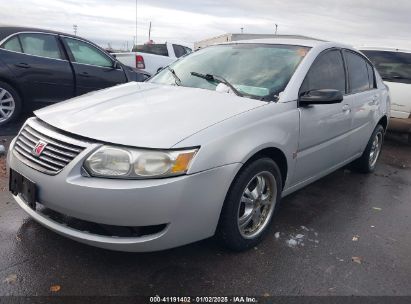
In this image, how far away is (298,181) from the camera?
3.60 meters

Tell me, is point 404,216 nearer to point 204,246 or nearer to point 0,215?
point 204,246

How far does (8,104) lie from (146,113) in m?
4.19

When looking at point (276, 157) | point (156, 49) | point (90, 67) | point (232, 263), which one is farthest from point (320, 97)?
point (156, 49)

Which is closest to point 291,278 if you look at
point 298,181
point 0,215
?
point 298,181

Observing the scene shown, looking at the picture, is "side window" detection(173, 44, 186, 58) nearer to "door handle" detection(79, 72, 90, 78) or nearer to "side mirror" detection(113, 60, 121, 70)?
"side mirror" detection(113, 60, 121, 70)

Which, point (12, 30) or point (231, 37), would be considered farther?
point (231, 37)

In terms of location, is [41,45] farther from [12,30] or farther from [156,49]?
[156,49]

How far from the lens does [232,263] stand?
2881 mm

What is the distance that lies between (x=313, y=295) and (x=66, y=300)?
154 cm

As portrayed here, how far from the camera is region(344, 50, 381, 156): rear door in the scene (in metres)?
4.35

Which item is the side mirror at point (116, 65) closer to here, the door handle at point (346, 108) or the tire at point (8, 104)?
the tire at point (8, 104)

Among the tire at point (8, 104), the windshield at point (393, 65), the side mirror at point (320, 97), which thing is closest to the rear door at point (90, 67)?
the tire at point (8, 104)

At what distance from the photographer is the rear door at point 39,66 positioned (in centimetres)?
605

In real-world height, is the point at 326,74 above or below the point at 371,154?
above
